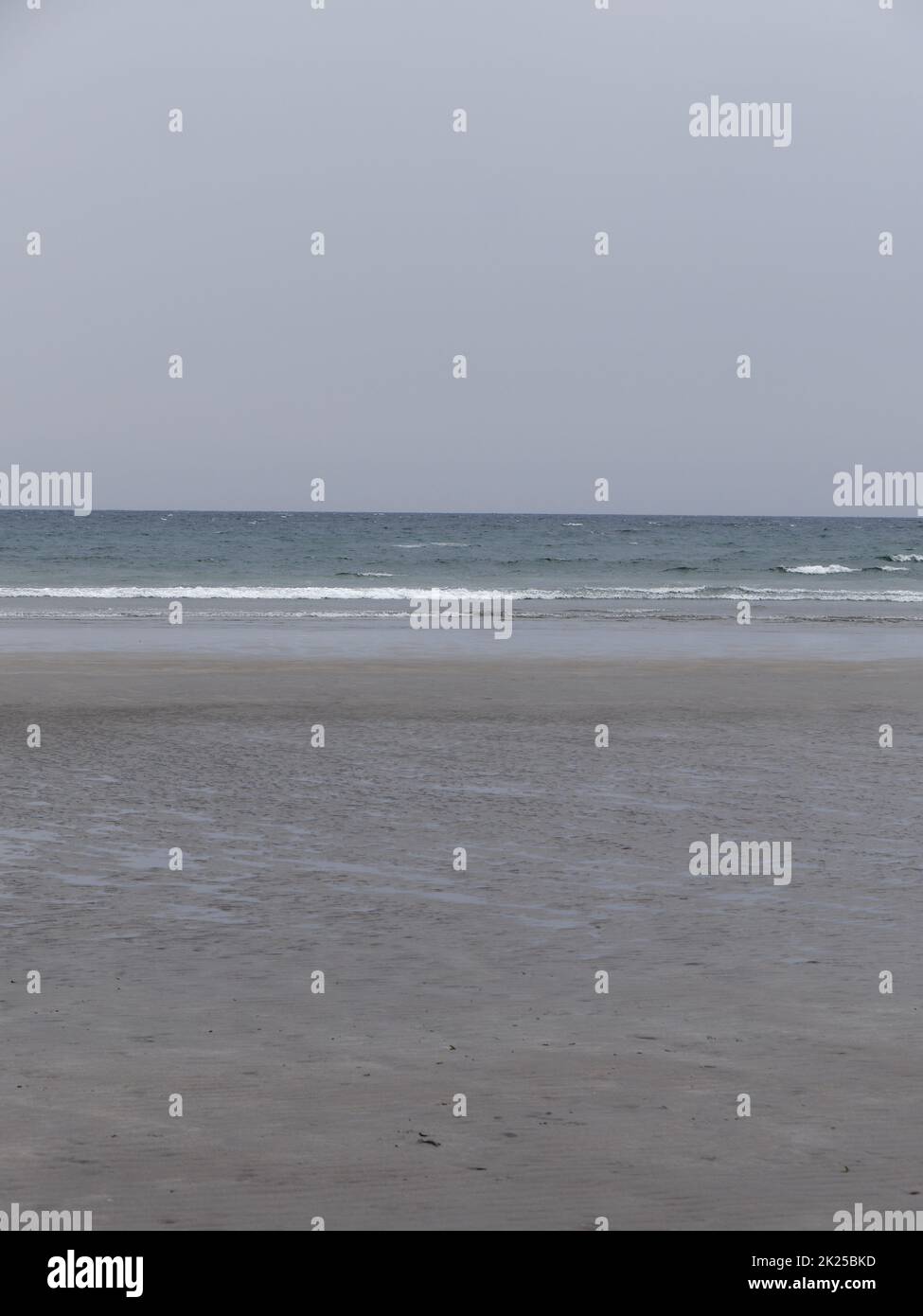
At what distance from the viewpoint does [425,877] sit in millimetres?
8484

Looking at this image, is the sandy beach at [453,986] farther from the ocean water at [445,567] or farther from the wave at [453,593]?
the wave at [453,593]

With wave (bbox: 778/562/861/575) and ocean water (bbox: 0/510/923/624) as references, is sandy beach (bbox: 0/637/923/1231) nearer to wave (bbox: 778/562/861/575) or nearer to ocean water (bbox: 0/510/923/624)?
ocean water (bbox: 0/510/923/624)

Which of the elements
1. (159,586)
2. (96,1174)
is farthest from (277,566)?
(96,1174)

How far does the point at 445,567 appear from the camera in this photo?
5853 cm

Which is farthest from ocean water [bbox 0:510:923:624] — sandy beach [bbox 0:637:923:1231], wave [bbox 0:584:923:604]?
sandy beach [bbox 0:637:923:1231]

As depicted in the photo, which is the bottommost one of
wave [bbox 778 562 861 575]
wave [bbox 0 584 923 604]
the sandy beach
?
the sandy beach

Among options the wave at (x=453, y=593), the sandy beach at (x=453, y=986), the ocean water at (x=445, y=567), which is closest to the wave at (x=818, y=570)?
the ocean water at (x=445, y=567)

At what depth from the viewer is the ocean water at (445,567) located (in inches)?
1462

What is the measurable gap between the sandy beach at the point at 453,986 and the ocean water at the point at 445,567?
22.2 m

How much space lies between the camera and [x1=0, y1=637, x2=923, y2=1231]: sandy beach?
14.8 ft

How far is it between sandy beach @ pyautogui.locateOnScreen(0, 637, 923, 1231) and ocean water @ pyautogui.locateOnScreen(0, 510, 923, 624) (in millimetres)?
22162

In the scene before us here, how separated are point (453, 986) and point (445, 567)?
172 ft
